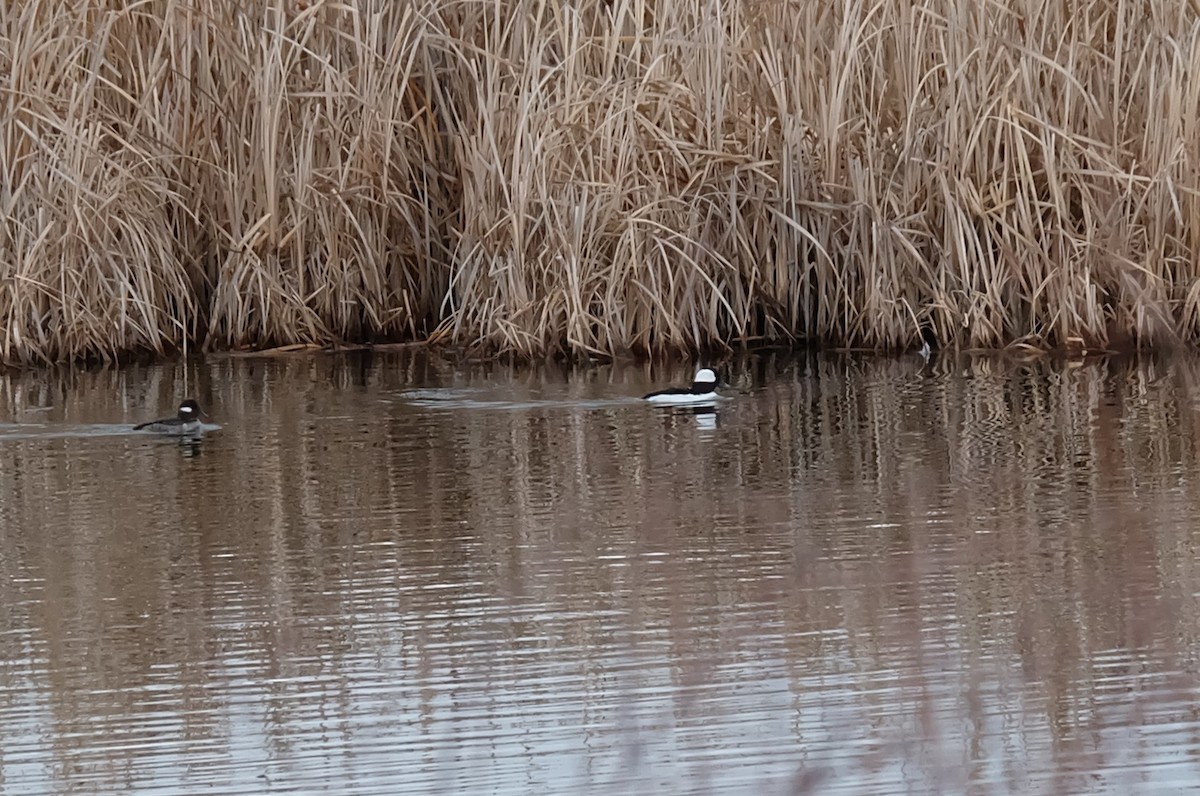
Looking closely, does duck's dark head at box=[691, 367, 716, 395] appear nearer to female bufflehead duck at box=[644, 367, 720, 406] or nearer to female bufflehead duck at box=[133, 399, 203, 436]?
female bufflehead duck at box=[644, 367, 720, 406]

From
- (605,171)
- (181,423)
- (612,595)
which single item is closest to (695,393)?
(605,171)

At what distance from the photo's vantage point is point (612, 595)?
18.6ft

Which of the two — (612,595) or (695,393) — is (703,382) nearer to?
(695,393)

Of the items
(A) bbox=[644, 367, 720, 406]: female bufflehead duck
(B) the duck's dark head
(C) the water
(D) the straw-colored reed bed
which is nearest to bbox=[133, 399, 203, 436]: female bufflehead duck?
(C) the water

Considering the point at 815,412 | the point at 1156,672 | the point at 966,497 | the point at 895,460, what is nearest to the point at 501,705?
the point at 1156,672

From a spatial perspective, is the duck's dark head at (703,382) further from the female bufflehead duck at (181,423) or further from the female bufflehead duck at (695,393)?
the female bufflehead duck at (181,423)

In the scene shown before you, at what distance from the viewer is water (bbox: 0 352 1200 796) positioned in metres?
4.27

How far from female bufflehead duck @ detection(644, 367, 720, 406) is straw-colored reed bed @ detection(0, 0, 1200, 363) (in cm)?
131

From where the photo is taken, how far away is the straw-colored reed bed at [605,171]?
10.3 m

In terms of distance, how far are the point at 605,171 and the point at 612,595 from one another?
5188mm

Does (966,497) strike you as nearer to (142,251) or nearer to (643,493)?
(643,493)

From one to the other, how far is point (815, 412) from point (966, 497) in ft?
7.30

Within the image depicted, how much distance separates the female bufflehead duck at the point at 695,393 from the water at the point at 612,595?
0.28 ft

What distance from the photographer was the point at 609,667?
16.1 ft
